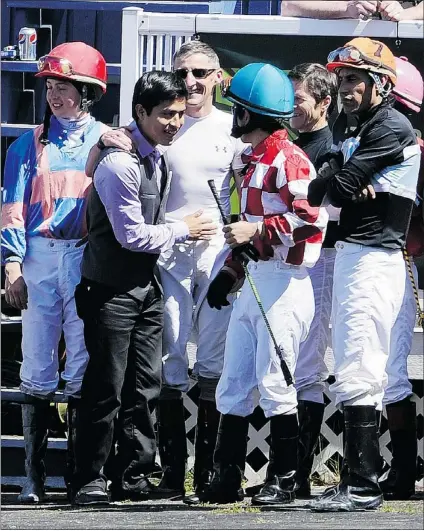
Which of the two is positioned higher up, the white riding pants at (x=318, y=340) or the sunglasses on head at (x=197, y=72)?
the sunglasses on head at (x=197, y=72)

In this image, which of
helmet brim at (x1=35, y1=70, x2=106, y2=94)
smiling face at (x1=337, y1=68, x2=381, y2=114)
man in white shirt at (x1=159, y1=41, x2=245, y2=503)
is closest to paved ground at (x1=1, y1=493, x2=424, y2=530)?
man in white shirt at (x1=159, y1=41, x2=245, y2=503)

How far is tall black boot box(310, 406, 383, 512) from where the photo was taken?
20.0ft

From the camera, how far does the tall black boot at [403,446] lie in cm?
663

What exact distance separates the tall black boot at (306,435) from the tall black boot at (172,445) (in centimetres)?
54

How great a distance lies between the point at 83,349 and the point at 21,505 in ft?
2.51

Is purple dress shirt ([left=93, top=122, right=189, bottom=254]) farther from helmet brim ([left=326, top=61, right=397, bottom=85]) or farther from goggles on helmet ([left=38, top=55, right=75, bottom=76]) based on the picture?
helmet brim ([left=326, top=61, right=397, bottom=85])

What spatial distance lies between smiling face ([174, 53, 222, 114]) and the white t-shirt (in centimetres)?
9

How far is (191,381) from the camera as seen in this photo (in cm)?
741

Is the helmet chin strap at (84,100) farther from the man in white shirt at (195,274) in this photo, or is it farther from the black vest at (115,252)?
the black vest at (115,252)

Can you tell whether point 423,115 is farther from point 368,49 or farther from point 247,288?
point 247,288

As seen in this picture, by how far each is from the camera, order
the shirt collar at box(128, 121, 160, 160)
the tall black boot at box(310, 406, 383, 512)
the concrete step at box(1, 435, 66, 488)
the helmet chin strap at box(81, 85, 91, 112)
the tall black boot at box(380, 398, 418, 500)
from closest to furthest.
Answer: the tall black boot at box(310, 406, 383, 512), the shirt collar at box(128, 121, 160, 160), the tall black boot at box(380, 398, 418, 500), the helmet chin strap at box(81, 85, 91, 112), the concrete step at box(1, 435, 66, 488)

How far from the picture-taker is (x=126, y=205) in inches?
249

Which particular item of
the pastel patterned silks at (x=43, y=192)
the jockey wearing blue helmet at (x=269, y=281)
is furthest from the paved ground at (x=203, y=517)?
the pastel patterned silks at (x=43, y=192)

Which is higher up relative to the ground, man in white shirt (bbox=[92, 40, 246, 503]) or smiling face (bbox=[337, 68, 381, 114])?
smiling face (bbox=[337, 68, 381, 114])
